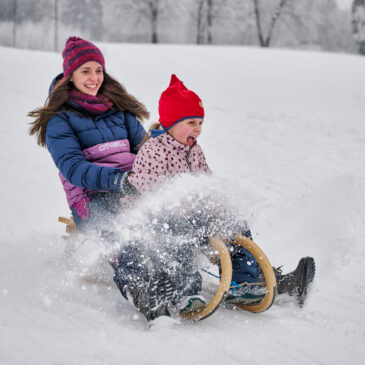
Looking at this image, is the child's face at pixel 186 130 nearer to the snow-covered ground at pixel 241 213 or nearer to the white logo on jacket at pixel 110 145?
the snow-covered ground at pixel 241 213

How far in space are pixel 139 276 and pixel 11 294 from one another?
2.20 ft

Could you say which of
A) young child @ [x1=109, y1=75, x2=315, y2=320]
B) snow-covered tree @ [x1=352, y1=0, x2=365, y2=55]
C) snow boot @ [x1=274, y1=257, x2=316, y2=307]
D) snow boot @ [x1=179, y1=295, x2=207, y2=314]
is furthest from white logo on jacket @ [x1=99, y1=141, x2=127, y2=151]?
snow-covered tree @ [x1=352, y1=0, x2=365, y2=55]

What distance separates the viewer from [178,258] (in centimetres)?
222

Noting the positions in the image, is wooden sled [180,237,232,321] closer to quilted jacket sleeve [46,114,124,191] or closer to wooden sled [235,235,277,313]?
wooden sled [235,235,277,313]


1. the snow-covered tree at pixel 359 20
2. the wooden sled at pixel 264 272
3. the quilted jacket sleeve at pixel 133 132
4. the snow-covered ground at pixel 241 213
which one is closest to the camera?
the snow-covered ground at pixel 241 213

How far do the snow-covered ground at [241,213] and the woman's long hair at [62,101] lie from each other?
815 millimetres

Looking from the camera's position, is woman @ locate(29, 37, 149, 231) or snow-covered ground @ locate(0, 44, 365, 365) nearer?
snow-covered ground @ locate(0, 44, 365, 365)

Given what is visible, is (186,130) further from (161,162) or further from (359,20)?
(359,20)

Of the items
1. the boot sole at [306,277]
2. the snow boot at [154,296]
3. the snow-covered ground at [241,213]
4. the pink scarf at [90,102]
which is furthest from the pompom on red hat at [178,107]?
the boot sole at [306,277]

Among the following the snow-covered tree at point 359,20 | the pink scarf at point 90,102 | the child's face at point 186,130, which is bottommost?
the child's face at point 186,130

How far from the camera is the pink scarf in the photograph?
272 cm

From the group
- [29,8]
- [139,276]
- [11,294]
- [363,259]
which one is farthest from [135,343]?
[29,8]

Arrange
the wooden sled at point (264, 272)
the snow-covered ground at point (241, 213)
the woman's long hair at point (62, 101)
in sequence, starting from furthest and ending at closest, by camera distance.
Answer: the woman's long hair at point (62, 101), the wooden sled at point (264, 272), the snow-covered ground at point (241, 213)

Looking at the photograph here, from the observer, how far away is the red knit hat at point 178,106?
2391 millimetres
